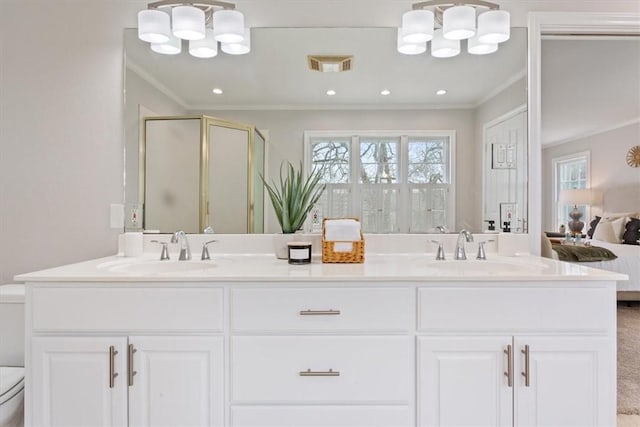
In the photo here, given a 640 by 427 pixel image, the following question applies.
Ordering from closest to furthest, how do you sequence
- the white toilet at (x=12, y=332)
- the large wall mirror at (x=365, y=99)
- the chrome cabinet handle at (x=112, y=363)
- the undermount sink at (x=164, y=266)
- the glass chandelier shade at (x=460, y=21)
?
the chrome cabinet handle at (x=112, y=363) → the white toilet at (x=12, y=332) → the undermount sink at (x=164, y=266) → the glass chandelier shade at (x=460, y=21) → the large wall mirror at (x=365, y=99)

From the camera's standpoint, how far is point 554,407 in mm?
1188

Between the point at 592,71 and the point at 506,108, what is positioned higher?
the point at 592,71

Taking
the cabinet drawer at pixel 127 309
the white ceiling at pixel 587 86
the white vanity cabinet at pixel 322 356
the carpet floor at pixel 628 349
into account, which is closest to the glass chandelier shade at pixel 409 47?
the white ceiling at pixel 587 86

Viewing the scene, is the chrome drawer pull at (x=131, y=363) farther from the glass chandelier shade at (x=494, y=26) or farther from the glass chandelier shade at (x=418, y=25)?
the glass chandelier shade at (x=494, y=26)

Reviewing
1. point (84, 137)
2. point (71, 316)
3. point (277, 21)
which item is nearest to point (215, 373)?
point (71, 316)

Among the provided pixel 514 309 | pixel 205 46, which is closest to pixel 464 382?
pixel 514 309

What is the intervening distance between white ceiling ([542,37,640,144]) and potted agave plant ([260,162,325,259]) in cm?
119

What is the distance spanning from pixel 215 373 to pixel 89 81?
1.56 m

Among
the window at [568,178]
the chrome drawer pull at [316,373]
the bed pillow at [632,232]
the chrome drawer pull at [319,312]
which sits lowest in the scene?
the chrome drawer pull at [316,373]

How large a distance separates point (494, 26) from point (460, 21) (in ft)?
0.56

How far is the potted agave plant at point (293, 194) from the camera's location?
1757 mm

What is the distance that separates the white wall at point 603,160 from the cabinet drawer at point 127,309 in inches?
65.1

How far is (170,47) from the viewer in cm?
176

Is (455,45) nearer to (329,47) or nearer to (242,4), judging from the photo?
(329,47)
